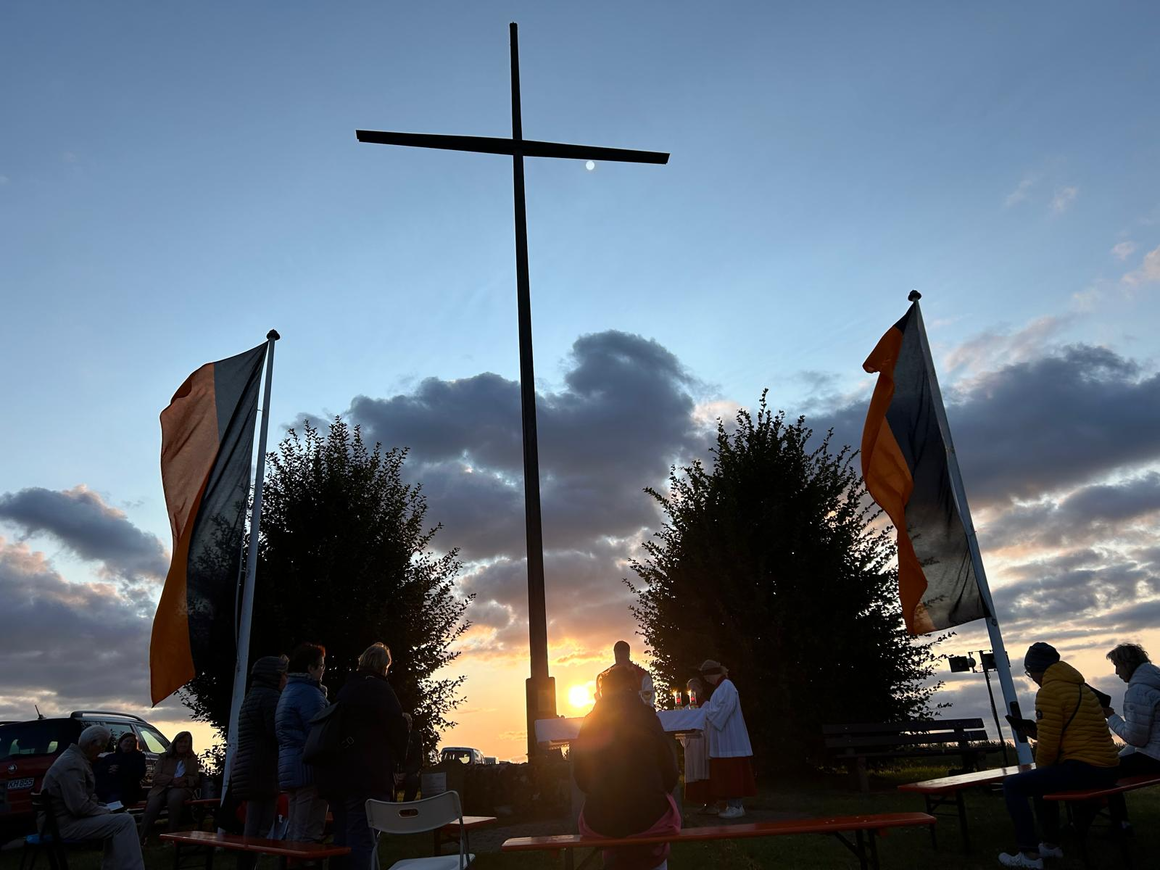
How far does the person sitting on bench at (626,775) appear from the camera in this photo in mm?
5629

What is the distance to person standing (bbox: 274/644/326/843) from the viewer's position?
768cm

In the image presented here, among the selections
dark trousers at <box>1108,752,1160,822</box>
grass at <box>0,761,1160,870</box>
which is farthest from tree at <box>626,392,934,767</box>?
dark trousers at <box>1108,752,1160,822</box>

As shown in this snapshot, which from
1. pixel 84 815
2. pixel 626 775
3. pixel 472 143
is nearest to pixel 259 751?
pixel 84 815

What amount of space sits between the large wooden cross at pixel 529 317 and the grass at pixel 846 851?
2014 mm

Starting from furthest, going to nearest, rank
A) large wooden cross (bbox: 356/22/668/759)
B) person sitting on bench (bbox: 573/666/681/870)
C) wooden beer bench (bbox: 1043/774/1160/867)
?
large wooden cross (bbox: 356/22/668/759), wooden beer bench (bbox: 1043/774/1160/867), person sitting on bench (bbox: 573/666/681/870)

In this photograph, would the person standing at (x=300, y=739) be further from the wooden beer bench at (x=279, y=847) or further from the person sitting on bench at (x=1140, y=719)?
the person sitting on bench at (x=1140, y=719)

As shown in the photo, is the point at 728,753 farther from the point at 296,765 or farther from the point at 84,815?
the point at 84,815

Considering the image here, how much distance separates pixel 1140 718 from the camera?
315 inches

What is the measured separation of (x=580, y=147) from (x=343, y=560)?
12013 millimetres

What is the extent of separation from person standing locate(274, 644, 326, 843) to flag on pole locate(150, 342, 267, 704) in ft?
9.99

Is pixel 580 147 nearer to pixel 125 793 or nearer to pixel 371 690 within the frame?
pixel 371 690

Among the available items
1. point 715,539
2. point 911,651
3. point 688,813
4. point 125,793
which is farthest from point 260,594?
point 911,651

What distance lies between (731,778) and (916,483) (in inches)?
190

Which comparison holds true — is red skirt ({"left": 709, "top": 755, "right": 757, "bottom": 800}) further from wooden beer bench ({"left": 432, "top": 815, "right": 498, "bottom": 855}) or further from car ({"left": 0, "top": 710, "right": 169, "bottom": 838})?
car ({"left": 0, "top": 710, "right": 169, "bottom": 838})
